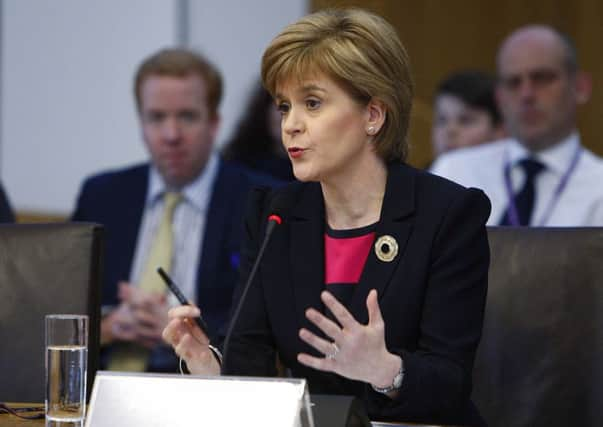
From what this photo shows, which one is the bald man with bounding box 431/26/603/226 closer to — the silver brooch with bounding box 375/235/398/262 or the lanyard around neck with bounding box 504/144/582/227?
the lanyard around neck with bounding box 504/144/582/227

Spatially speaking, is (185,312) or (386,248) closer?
(185,312)

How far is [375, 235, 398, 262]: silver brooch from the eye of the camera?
1882mm

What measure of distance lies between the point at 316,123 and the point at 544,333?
0.59m

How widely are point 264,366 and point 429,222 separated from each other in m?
0.40

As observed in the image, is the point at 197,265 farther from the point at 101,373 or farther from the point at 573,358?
the point at 101,373

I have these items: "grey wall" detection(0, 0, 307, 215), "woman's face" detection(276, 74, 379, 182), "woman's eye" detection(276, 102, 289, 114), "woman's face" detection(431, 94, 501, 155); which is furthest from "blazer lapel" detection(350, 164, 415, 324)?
"grey wall" detection(0, 0, 307, 215)

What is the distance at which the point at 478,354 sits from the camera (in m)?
2.02

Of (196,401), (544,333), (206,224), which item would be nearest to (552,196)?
(206,224)

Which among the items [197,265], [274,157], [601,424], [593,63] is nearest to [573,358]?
[601,424]

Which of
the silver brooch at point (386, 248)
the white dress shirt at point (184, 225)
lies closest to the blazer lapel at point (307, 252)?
the silver brooch at point (386, 248)

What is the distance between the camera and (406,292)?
6.08 feet

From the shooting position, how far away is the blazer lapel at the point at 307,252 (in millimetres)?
1932

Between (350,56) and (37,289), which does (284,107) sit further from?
(37,289)

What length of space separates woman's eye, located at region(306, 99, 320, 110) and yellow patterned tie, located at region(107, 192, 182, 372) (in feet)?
5.00
